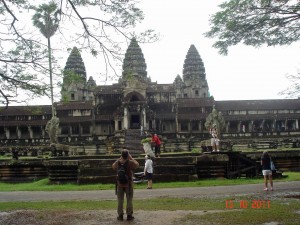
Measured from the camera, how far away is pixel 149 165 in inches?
581

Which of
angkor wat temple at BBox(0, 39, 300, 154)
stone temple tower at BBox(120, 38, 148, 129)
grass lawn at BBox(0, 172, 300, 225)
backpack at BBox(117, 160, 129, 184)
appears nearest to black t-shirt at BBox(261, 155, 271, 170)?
grass lawn at BBox(0, 172, 300, 225)

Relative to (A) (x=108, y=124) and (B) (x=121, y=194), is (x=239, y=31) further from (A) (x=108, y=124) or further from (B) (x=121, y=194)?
(A) (x=108, y=124)

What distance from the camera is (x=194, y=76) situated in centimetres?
7288

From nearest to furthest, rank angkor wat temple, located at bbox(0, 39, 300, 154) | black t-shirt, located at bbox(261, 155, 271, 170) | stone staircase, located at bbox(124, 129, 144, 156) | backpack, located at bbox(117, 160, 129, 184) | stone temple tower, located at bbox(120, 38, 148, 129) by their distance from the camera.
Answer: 1. backpack, located at bbox(117, 160, 129, 184)
2. black t-shirt, located at bbox(261, 155, 271, 170)
3. stone staircase, located at bbox(124, 129, 144, 156)
4. angkor wat temple, located at bbox(0, 39, 300, 154)
5. stone temple tower, located at bbox(120, 38, 148, 129)

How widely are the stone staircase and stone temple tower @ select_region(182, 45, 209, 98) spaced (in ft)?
99.4

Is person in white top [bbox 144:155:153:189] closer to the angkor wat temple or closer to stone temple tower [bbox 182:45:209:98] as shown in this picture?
the angkor wat temple

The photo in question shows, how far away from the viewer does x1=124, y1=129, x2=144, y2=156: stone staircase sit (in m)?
34.8

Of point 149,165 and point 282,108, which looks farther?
point 282,108

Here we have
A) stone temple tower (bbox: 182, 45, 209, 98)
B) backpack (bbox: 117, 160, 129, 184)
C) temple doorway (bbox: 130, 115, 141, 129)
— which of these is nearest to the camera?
backpack (bbox: 117, 160, 129, 184)

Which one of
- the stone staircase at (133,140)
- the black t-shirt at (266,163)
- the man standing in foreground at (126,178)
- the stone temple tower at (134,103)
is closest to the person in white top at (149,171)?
the black t-shirt at (266,163)

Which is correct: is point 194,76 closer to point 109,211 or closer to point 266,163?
point 266,163

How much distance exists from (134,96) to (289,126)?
2205cm

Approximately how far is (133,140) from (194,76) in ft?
118

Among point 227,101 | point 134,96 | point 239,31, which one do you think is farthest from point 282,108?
point 239,31
